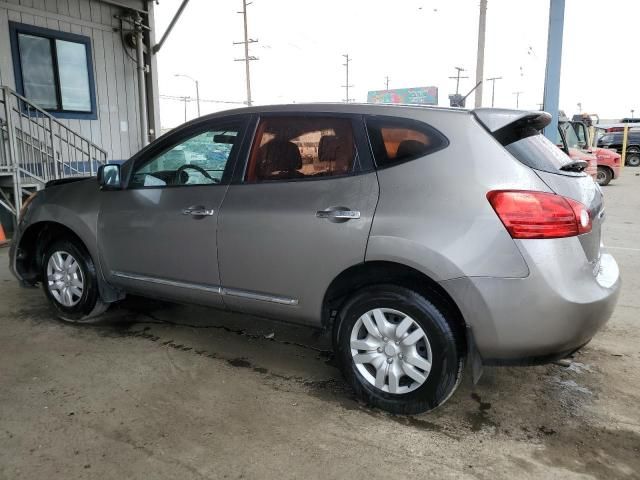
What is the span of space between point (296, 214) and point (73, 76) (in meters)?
8.33

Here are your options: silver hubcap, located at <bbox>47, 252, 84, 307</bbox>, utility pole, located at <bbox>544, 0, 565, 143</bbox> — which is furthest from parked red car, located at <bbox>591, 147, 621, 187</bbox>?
silver hubcap, located at <bbox>47, 252, 84, 307</bbox>

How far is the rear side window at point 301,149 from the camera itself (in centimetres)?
297

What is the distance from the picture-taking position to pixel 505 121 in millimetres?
2689

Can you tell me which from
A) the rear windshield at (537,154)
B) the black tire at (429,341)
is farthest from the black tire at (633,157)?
the black tire at (429,341)

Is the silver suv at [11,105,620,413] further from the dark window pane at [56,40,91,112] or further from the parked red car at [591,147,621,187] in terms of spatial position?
the parked red car at [591,147,621,187]

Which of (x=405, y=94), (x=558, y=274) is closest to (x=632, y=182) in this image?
(x=558, y=274)

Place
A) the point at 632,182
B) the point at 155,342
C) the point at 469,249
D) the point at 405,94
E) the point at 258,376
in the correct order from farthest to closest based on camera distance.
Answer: the point at 405,94 → the point at 632,182 → the point at 155,342 → the point at 258,376 → the point at 469,249

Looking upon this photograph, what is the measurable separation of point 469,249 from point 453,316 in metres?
0.38

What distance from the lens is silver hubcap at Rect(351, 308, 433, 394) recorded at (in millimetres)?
2707

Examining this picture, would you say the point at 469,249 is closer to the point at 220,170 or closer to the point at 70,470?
the point at 220,170

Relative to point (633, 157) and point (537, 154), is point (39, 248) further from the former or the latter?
point (633, 157)

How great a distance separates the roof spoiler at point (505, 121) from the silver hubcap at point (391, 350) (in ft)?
3.45

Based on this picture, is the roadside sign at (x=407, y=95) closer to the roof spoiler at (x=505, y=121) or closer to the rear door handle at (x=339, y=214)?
the roof spoiler at (x=505, y=121)

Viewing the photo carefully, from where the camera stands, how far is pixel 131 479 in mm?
2293
